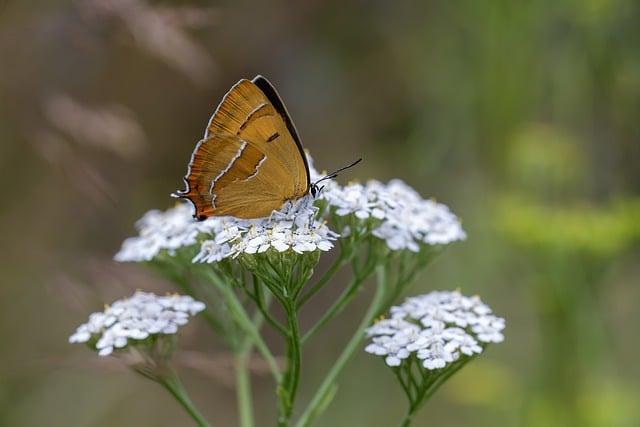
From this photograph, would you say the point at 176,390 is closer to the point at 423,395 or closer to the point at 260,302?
the point at 260,302

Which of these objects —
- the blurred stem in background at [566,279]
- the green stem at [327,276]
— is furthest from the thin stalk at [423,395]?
the blurred stem in background at [566,279]

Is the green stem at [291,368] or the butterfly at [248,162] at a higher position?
the butterfly at [248,162]

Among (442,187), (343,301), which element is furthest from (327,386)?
(442,187)

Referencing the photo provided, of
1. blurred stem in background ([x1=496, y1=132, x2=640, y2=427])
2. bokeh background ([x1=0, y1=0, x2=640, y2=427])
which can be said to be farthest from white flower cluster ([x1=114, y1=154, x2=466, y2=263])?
blurred stem in background ([x1=496, y1=132, x2=640, y2=427])

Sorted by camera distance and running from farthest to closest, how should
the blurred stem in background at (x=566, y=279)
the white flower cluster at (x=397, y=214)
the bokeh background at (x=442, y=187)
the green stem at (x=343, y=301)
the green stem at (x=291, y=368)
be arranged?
the blurred stem in background at (x=566, y=279), the bokeh background at (x=442, y=187), the white flower cluster at (x=397, y=214), the green stem at (x=343, y=301), the green stem at (x=291, y=368)

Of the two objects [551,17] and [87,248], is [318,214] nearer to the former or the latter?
[551,17]

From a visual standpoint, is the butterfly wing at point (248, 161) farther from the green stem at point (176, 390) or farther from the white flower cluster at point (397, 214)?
the green stem at point (176, 390)

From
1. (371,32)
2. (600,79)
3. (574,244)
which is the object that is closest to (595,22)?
(600,79)
